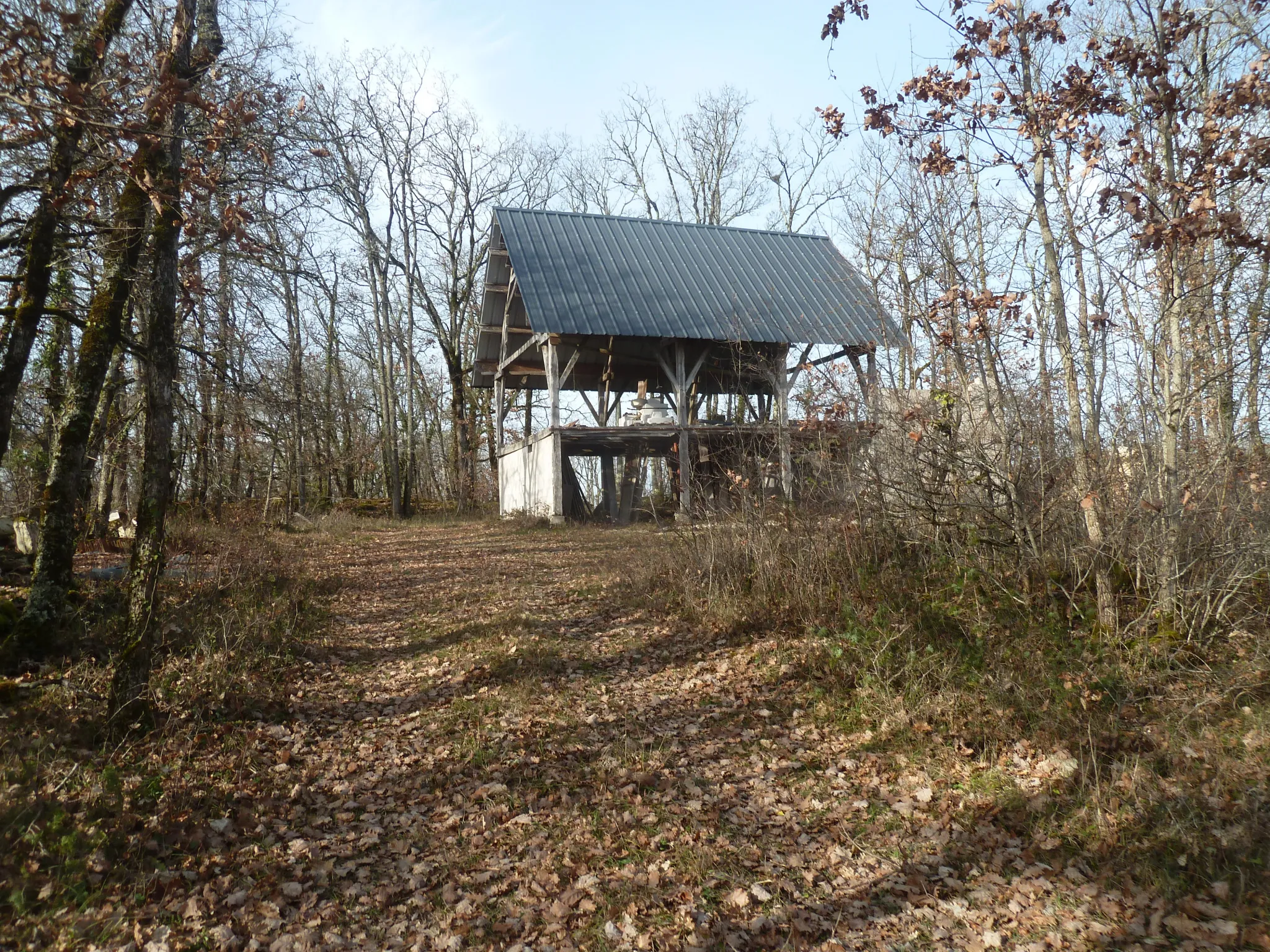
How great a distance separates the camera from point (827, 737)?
236 inches

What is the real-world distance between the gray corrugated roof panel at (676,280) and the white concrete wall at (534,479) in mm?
2964

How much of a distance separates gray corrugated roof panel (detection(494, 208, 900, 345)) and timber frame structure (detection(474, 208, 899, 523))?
0.04 meters

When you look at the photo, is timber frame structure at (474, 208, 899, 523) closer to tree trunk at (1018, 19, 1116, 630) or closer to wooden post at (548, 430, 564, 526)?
wooden post at (548, 430, 564, 526)

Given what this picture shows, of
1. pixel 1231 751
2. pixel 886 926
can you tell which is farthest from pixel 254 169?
pixel 1231 751

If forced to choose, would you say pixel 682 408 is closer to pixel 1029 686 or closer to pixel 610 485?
pixel 610 485

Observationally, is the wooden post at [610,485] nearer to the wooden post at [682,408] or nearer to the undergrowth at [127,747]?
the wooden post at [682,408]

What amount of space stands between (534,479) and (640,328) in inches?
189

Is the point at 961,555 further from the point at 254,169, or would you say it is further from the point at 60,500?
the point at 60,500

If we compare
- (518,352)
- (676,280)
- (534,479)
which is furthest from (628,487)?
(676,280)

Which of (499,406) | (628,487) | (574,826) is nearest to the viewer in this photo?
(574,826)

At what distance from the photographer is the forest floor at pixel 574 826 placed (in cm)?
376

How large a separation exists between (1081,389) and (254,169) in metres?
A: 7.70

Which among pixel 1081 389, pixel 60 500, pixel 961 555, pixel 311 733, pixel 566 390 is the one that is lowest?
pixel 311 733

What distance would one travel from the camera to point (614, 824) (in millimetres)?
4824
